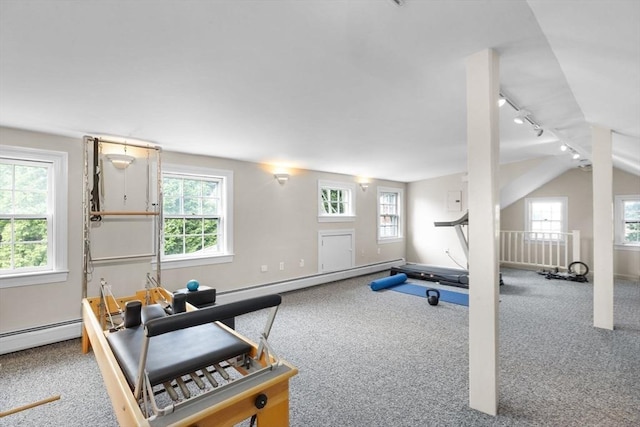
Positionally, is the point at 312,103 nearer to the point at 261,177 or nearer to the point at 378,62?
the point at 378,62

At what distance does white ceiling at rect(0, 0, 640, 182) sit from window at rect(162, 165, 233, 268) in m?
0.67

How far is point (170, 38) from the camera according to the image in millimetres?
1791

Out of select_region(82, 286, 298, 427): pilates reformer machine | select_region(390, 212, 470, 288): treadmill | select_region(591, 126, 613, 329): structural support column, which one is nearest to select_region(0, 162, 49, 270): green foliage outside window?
select_region(82, 286, 298, 427): pilates reformer machine

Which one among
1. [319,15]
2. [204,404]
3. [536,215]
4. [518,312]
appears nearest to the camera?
[204,404]

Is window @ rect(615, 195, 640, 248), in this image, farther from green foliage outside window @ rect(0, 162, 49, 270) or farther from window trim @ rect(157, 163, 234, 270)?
green foliage outside window @ rect(0, 162, 49, 270)

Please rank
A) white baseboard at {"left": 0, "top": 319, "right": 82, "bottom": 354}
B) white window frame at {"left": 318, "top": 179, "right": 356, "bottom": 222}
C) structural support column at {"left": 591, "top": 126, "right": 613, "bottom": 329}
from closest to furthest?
1. white baseboard at {"left": 0, "top": 319, "right": 82, "bottom": 354}
2. structural support column at {"left": 591, "top": 126, "right": 613, "bottom": 329}
3. white window frame at {"left": 318, "top": 179, "right": 356, "bottom": 222}

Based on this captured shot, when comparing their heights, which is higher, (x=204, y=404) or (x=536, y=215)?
(x=536, y=215)

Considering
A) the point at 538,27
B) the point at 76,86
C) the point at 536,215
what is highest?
the point at 538,27

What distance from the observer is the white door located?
5.75 m

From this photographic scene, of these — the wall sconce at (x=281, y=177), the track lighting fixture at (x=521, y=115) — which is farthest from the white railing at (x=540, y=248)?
the wall sconce at (x=281, y=177)

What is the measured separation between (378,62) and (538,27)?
95cm

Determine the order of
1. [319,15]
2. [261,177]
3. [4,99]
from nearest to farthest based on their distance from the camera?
[319,15] → [4,99] → [261,177]

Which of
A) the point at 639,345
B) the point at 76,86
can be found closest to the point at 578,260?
the point at 639,345

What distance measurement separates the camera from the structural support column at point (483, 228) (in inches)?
76.1
